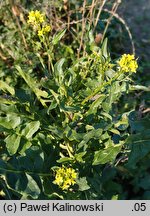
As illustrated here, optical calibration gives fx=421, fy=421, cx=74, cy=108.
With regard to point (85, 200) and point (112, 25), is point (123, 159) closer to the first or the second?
point (85, 200)

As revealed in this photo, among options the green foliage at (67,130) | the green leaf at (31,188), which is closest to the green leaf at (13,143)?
the green foliage at (67,130)

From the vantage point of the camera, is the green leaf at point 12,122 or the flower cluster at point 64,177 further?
the green leaf at point 12,122

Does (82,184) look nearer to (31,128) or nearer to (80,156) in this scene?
(80,156)

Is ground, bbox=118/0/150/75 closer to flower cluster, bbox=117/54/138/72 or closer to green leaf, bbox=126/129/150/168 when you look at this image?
green leaf, bbox=126/129/150/168

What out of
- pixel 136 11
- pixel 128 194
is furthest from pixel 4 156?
pixel 136 11

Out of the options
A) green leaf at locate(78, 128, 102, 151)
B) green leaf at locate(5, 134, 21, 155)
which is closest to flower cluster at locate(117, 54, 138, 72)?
green leaf at locate(78, 128, 102, 151)

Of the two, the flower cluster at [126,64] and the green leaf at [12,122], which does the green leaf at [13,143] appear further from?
the flower cluster at [126,64]

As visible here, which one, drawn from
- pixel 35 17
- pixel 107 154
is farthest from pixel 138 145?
pixel 35 17
